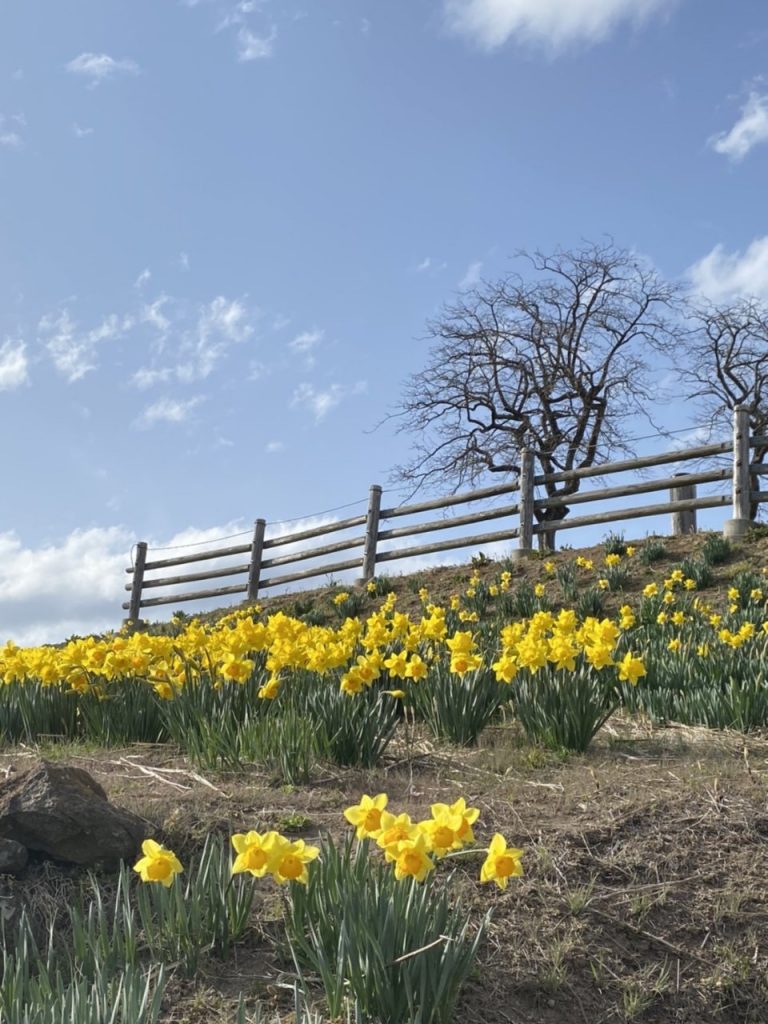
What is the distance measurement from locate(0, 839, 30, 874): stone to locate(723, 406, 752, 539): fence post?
10.1m

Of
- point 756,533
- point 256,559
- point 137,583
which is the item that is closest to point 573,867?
point 756,533

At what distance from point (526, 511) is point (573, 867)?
Result: 10586 mm

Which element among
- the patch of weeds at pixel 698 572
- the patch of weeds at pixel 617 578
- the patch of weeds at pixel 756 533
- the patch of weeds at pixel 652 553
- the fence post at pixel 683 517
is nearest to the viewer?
the patch of weeds at pixel 698 572

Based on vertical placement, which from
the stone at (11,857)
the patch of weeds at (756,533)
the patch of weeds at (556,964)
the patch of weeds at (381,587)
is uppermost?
the patch of weeds at (756,533)

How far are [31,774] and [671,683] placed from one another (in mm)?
3827

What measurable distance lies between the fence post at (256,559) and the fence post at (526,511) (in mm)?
5894

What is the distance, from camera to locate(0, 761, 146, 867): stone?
2.96 m

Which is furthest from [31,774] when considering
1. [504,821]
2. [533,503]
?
[533,503]

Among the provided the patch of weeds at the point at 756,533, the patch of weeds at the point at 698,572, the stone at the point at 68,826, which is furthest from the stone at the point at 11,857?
the patch of weeds at the point at 756,533

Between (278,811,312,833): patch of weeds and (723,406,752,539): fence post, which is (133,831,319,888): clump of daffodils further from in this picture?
(723,406,752,539): fence post

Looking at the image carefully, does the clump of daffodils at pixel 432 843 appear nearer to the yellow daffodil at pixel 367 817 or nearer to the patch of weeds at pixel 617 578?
the yellow daffodil at pixel 367 817

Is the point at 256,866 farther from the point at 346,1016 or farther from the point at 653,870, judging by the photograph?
the point at 653,870

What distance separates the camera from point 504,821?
3.30m

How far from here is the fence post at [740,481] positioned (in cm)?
1162
